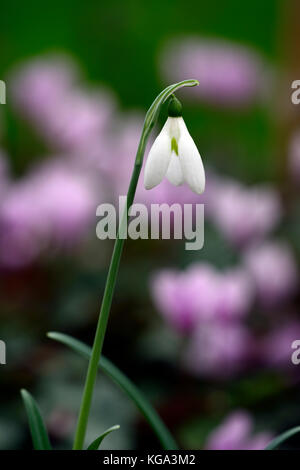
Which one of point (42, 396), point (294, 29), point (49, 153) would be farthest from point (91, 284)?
point (294, 29)

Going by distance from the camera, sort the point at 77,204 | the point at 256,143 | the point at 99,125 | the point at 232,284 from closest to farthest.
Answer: the point at 232,284
the point at 77,204
the point at 99,125
the point at 256,143

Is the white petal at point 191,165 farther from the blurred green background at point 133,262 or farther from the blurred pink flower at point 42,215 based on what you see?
the blurred pink flower at point 42,215

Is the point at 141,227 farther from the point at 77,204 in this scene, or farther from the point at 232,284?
the point at 232,284

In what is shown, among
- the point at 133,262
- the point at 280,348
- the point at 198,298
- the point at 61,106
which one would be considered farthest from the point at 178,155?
the point at 61,106

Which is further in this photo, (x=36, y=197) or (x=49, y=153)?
(x=49, y=153)

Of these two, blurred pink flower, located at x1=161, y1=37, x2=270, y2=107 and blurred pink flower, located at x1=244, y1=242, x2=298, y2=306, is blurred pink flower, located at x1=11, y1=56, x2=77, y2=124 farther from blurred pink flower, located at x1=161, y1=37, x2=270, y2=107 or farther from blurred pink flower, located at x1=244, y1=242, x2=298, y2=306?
blurred pink flower, located at x1=244, y1=242, x2=298, y2=306

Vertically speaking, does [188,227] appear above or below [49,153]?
below

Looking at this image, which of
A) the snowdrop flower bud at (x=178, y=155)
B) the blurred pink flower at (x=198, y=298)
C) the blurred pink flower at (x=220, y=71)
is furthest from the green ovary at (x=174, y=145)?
the blurred pink flower at (x=220, y=71)
